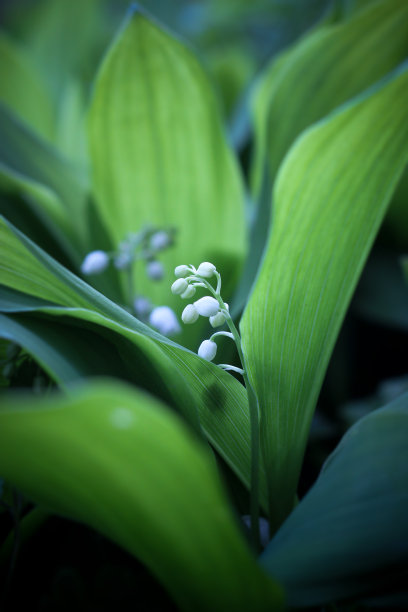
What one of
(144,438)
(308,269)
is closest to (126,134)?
(308,269)

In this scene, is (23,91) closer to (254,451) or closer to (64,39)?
(64,39)

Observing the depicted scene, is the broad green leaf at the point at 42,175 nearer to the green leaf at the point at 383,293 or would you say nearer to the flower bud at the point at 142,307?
the flower bud at the point at 142,307

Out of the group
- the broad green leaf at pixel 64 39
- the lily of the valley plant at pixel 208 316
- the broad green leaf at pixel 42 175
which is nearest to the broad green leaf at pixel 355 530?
the lily of the valley plant at pixel 208 316

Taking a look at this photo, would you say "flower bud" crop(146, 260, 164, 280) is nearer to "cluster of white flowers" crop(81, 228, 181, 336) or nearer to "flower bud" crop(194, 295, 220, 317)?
"cluster of white flowers" crop(81, 228, 181, 336)

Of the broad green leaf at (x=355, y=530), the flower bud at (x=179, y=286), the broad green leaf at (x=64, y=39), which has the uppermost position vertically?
the broad green leaf at (x=64, y=39)

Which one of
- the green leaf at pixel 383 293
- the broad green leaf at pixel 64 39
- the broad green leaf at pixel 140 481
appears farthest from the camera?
the broad green leaf at pixel 64 39
